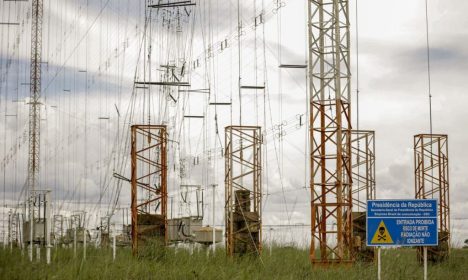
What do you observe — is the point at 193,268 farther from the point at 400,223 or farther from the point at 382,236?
the point at 400,223

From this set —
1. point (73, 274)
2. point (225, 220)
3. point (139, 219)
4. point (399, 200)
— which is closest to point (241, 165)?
point (225, 220)

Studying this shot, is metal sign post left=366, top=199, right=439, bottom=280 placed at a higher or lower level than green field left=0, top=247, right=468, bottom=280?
higher

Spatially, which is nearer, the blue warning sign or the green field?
the green field

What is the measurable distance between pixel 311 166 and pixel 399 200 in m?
9.07

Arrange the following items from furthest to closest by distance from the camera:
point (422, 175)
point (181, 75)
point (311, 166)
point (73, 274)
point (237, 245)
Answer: point (181, 75) < point (422, 175) < point (237, 245) < point (311, 166) < point (73, 274)

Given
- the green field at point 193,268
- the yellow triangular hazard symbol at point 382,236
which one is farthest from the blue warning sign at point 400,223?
the green field at point 193,268

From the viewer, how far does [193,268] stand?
26.1 m

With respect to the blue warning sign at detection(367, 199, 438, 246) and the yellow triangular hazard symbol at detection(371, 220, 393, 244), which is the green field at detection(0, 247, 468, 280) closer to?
the blue warning sign at detection(367, 199, 438, 246)

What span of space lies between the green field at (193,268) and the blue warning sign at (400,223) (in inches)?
145

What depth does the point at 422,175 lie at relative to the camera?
41219 mm

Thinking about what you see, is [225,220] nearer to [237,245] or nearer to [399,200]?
[237,245]

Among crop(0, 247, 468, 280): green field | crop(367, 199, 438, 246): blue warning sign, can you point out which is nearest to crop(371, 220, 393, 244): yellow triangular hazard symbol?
crop(367, 199, 438, 246): blue warning sign

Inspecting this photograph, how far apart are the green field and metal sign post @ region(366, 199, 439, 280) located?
12.0 feet

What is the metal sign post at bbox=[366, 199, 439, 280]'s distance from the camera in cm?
2383
